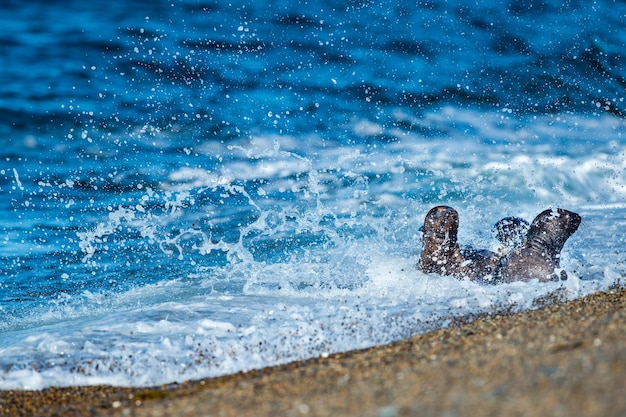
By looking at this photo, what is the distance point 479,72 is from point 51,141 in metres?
7.11

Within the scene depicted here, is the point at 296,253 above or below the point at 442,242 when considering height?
below

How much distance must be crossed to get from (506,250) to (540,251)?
0.30 meters

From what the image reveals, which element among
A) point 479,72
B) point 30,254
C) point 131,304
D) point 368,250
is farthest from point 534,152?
point 30,254

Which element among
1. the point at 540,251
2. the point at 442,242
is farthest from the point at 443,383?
the point at 442,242

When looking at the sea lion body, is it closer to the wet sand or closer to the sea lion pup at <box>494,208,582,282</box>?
the sea lion pup at <box>494,208,582,282</box>

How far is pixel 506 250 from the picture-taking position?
208 inches

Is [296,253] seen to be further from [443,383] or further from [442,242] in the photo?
[443,383]

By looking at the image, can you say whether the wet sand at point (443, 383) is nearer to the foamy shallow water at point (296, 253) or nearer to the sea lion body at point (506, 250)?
the foamy shallow water at point (296, 253)

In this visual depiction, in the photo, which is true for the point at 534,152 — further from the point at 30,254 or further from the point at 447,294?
the point at 30,254

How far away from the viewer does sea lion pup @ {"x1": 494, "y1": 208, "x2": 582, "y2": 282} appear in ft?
16.5

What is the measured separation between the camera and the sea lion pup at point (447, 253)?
534 cm

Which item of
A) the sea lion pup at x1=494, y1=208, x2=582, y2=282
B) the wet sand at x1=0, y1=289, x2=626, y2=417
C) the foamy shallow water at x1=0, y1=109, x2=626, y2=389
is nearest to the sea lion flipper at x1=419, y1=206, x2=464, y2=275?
the foamy shallow water at x1=0, y1=109, x2=626, y2=389

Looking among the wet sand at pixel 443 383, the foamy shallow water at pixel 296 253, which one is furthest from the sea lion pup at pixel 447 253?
the wet sand at pixel 443 383

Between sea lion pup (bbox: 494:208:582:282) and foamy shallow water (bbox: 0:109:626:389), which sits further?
sea lion pup (bbox: 494:208:582:282)
